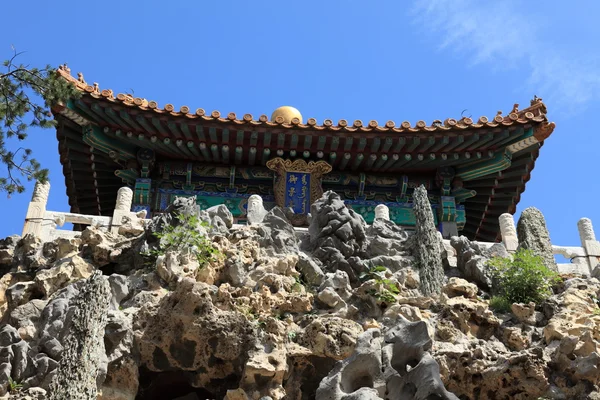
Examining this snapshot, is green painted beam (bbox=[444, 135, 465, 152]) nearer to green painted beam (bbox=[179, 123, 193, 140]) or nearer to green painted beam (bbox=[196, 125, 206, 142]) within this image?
green painted beam (bbox=[196, 125, 206, 142])

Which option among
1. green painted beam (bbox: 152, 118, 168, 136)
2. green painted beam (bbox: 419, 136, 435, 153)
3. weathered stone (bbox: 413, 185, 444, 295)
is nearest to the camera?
weathered stone (bbox: 413, 185, 444, 295)

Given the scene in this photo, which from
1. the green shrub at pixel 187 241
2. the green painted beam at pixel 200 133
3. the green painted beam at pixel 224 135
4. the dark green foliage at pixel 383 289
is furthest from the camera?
the green painted beam at pixel 224 135

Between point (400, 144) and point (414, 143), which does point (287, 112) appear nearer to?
point (400, 144)

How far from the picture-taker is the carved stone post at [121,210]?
13656 millimetres

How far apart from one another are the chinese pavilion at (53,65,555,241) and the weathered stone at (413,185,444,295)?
9.09ft

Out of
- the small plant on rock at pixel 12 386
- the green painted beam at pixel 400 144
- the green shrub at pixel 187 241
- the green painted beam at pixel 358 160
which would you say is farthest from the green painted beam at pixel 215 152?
the small plant on rock at pixel 12 386

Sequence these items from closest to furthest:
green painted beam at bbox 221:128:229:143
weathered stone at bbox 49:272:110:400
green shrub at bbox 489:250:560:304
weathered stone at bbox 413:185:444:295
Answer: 1. weathered stone at bbox 49:272:110:400
2. green shrub at bbox 489:250:560:304
3. weathered stone at bbox 413:185:444:295
4. green painted beam at bbox 221:128:229:143

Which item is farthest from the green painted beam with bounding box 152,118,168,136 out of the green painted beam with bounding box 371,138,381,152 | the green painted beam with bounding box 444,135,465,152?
the green painted beam with bounding box 444,135,465,152

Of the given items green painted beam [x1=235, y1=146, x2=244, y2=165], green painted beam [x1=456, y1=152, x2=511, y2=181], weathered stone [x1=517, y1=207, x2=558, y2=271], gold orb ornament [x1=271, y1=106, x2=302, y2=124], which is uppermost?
gold orb ornament [x1=271, y1=106, x2=302, y2=124]

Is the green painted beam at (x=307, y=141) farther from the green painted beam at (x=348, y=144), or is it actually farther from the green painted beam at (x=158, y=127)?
the green painted beam at (x=158, y=127)

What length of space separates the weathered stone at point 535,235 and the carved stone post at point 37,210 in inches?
301

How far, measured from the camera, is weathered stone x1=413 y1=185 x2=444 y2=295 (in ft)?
41.2

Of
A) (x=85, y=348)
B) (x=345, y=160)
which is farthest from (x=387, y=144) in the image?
(x=85, y=348)

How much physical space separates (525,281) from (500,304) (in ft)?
Answer: 1.78
